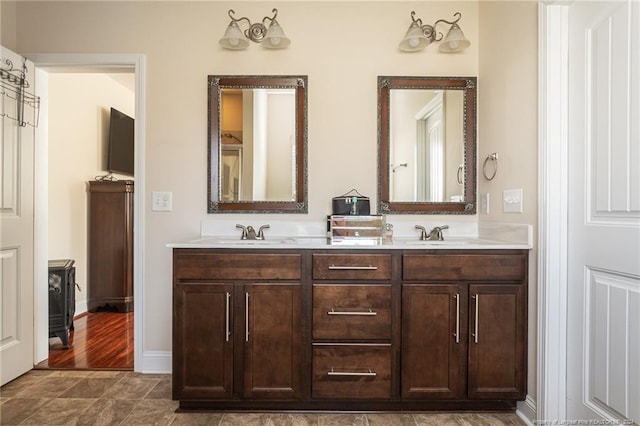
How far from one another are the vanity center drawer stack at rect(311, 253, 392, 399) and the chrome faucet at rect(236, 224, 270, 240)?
589 mm

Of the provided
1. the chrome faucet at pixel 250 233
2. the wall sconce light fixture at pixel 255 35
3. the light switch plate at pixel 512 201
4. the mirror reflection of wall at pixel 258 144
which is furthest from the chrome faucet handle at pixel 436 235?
the wall sconce light fixture at pixel 255 35

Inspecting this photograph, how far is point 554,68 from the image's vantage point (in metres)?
1.76

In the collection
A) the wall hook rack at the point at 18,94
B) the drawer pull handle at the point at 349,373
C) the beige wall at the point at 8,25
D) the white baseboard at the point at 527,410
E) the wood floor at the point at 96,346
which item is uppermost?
the beige wall at the point at 8,25

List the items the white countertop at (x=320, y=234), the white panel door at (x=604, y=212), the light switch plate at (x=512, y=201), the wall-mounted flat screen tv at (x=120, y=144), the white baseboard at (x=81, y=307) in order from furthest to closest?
the wall-mounted flat screen tv at (x=120, y=144)
the white baseboard at (x=81, y=307)
the white countertop at (x=320, y=234)
the light switch plate at (x=512, y=201)
the white panel door at (x=604, y=212)

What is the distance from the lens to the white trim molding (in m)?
1.76

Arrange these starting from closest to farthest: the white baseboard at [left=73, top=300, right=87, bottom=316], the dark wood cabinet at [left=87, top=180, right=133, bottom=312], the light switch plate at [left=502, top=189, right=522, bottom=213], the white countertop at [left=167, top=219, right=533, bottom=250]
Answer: the light switch plate at [left=502, top=189, right=522, bottom=213] < the white countertop at [left=167, top=219, right=533, bottom=250] < the white baseboard at [left=73, top=300, right=87, bottom=316] < the dark wood cabinet at [left=87, top=180, right=133, bottom=312]

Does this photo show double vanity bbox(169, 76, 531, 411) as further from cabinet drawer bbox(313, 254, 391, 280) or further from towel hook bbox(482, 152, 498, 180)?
towel hook bbox(482, 152, 498, 180)

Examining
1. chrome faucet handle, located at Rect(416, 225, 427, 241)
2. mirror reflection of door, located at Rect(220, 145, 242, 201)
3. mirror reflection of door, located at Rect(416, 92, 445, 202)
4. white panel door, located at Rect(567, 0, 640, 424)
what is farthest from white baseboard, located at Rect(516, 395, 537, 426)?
mirror reflection of door, located at Rect(220, 145, 242, 201)

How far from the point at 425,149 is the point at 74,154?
3.40 metres

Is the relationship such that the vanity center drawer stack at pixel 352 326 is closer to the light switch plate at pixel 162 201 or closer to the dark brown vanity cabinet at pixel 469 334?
the dark brown vanity cabinet at pixel 469 334

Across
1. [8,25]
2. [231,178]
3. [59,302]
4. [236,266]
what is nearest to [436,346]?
[236,266]

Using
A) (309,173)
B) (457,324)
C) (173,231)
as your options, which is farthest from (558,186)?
(173,231)

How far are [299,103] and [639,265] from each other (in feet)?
6.32

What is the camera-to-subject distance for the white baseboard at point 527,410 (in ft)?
6.15
